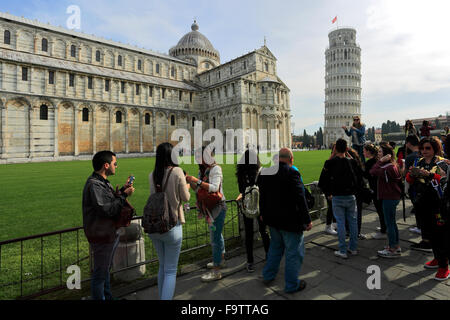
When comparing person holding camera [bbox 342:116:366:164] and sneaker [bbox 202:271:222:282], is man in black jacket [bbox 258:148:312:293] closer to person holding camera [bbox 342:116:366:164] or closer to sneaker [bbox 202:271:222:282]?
sneaker [bbox 202:271:222:282]

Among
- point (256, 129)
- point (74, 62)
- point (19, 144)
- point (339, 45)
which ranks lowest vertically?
point (19, 144)

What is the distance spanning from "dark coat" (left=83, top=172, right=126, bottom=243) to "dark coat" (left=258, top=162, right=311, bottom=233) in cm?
203

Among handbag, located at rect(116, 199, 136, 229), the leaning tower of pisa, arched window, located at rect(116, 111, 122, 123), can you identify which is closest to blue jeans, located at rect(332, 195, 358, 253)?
handbag, located at rect(116, 199, 136, 229)

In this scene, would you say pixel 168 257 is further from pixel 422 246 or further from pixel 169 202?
pixel 422 246

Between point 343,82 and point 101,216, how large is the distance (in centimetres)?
10192

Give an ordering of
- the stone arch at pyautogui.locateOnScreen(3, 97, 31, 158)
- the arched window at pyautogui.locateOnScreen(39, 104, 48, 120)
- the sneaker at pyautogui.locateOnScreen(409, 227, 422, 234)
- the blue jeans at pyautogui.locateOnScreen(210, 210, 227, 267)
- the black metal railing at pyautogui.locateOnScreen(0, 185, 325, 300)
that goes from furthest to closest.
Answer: the arched window at pyautogui.locateOnScreen(39, 104, 48, 120), the stone arch at pyautogui.locateOnScreen(3, 97, 31, 158), the sneaker at pyautogui.locateOnScreen(409, 227, 422, 234), the blue jeans at pyautogui.locateOnScreen(210, 210, 227, 267), the black metal railing at pyautogui.locateOnScreen(0, 185, 325, 300)

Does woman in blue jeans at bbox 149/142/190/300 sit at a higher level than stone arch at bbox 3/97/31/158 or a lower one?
lower

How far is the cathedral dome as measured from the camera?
57781 mm

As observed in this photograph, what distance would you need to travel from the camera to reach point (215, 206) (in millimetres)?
3650

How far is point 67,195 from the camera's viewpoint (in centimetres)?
956

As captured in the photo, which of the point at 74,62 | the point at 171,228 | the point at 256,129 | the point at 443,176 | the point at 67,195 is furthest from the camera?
the point at 256,129
